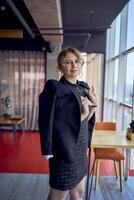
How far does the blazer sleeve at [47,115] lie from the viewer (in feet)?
5.30

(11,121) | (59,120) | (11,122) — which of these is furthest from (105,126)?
(11,121)

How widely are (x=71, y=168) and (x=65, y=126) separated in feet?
1.00

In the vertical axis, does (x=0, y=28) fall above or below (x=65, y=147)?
above

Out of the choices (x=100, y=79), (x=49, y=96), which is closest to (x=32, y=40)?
(x=100, y=79)

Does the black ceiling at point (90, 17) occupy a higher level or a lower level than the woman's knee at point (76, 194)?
higher

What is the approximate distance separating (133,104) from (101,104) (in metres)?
3.38

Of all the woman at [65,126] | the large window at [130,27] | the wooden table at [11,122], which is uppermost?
the large window at [130,27]

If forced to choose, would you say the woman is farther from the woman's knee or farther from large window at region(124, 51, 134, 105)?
large window at region(124, 51, 134, 105)

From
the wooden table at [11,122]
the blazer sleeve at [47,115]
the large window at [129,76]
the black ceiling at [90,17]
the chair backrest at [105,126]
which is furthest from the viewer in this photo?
the wooden table at [11,122]

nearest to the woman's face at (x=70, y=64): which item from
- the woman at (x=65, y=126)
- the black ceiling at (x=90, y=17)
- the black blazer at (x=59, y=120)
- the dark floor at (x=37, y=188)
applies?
the woman at (x=65, y=126)

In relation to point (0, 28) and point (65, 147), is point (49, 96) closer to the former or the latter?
point (65, 147)

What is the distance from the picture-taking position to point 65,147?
5.43 feet

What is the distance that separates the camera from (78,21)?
659 centimetres

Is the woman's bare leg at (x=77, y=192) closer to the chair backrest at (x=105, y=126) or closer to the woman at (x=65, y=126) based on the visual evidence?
the woman at (x=65, y=126)
